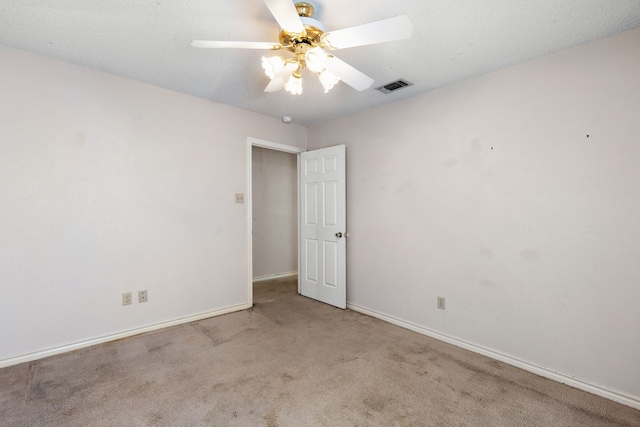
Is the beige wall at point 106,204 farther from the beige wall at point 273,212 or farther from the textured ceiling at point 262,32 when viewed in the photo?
the beige wall at point 273,212

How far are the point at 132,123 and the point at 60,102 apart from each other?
0.52 meters

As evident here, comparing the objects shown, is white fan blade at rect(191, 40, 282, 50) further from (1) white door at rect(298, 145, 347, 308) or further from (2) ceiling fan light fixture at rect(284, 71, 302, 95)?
(1) white door at rect(298, 145, 347, 308)

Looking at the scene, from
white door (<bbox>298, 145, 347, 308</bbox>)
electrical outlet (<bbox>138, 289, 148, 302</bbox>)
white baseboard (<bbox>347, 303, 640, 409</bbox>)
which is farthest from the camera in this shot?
white door (<bbox>298, 145, 347, 308</bbox>)

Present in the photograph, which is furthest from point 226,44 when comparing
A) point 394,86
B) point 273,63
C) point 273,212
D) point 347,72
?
point 273,212

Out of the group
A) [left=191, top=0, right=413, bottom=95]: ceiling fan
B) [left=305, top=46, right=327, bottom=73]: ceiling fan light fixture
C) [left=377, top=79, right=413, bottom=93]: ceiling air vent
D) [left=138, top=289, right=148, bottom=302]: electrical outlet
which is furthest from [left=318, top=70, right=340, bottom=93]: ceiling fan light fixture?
[left=138, top=289, right=148, bottom=302]: electrical outlet

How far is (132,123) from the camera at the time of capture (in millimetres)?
2809

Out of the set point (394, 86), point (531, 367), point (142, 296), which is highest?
point (394, 86)

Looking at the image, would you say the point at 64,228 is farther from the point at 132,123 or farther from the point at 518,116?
the point at 518,116

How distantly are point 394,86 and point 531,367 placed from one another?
2.63m

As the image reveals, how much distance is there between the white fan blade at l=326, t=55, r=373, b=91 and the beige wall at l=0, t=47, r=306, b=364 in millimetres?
1930

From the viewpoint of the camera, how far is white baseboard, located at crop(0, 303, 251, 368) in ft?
7.46

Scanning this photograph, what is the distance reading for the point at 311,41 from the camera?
68.0 inches

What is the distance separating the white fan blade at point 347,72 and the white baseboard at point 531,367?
2.36 m

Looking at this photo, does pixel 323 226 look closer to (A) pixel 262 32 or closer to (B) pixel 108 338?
(A) pixel 262 32
